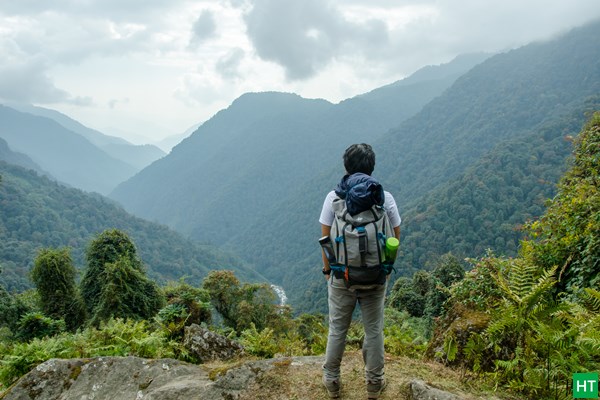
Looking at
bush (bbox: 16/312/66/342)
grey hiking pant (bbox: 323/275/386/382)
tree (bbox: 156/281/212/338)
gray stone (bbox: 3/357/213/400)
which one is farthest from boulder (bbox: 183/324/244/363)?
bush (bbox: 16/312/66/342)

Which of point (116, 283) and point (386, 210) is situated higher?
point (386, 210)

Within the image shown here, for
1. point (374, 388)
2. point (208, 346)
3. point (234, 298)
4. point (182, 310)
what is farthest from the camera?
point (234, 298)

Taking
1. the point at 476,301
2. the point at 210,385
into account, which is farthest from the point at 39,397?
the point at 476,301

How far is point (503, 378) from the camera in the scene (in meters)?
3.91

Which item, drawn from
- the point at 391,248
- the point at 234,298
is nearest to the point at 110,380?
the point at 391,248

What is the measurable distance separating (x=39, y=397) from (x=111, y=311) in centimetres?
1402

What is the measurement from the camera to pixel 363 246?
10.9ft

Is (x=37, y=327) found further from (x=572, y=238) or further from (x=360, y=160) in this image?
(x=572, y=238)

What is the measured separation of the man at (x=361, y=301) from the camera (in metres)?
3.60

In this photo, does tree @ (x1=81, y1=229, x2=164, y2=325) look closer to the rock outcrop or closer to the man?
the rock outcrop

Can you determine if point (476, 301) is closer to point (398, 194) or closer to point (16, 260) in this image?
point (16, 260)

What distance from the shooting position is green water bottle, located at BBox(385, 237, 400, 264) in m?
3.29

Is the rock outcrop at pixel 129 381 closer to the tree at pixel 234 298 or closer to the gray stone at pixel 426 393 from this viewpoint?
the gray stone at pixel 426 393

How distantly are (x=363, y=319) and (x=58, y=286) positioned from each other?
64.2ft
